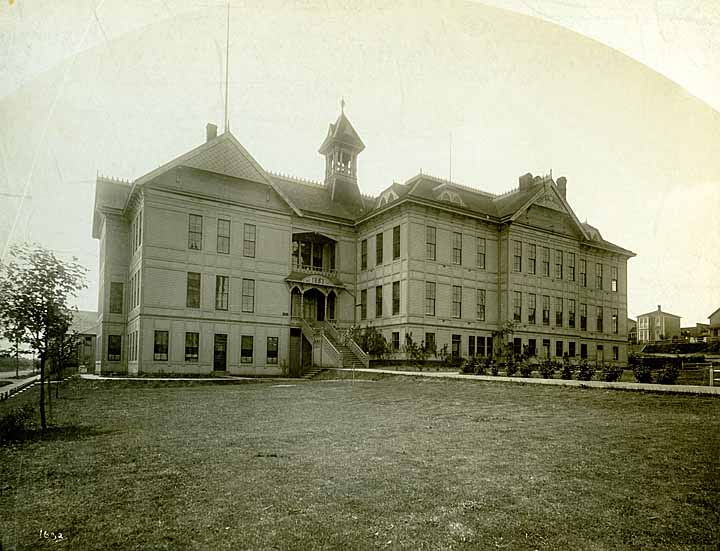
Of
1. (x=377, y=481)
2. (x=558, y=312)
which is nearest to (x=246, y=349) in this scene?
(x=558, y=312)

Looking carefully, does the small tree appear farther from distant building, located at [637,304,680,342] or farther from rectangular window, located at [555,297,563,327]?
rectangular window, located at [555,297,563,327]

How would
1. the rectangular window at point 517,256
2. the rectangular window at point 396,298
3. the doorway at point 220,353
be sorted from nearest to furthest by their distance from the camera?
the doorway at point 220,353 < the rectangular window at point 396,298 < the rectangular window at point 517,256

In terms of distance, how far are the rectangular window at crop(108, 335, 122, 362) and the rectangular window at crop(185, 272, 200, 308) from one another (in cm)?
613

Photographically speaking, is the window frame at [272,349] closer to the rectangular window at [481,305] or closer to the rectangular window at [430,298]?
the rectangular window at [430,298]

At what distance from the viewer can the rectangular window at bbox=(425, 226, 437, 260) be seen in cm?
3353

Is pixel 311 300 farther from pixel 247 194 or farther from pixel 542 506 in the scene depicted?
pixel 542 506

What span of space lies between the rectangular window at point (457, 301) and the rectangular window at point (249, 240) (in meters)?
12.8

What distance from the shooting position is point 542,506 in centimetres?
618

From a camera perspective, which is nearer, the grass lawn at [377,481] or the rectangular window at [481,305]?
the grass lawn at [377,481]

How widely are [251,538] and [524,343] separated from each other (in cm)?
3306

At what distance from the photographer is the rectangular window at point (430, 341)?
107 ft

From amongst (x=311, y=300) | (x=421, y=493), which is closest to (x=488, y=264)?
(x=311, y=300)

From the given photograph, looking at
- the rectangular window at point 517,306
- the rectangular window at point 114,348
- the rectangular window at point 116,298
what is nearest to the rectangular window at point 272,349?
the rectangular window at point 114,348

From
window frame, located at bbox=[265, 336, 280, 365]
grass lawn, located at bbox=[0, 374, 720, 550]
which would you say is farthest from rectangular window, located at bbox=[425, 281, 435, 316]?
grass lawn, located at bbox=[0, 374, 720, 550]
